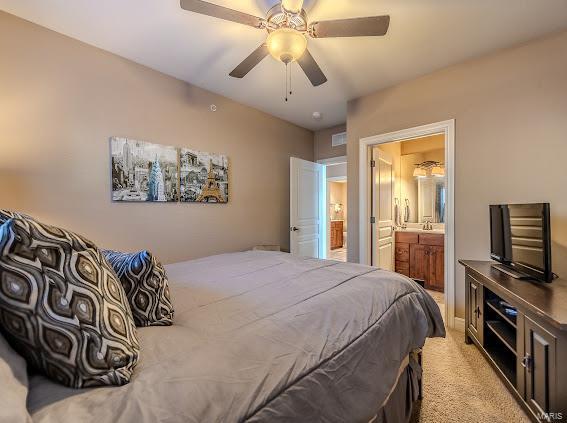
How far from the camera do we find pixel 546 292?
1.62 metres

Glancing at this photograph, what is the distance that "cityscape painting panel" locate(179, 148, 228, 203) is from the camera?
302 centimetres

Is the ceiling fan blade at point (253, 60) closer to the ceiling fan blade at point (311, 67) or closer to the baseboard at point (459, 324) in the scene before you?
the ceiling fan blade at point (311, 67)

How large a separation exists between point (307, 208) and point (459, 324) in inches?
98.3

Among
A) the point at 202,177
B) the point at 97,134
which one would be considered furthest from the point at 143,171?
the point at 202,177

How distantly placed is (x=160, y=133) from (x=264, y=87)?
126cm

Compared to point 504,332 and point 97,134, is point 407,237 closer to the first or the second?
point 504,332

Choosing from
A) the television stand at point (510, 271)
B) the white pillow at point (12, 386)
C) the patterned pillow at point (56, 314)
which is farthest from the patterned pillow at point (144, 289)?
the television stand at point (510, 271)

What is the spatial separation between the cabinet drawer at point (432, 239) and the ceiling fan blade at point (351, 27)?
3111 millimetres

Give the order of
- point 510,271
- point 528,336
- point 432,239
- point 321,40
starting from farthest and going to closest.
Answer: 1. point 432,239
2. point 321,40
3. point 510,271
4. point 528,336

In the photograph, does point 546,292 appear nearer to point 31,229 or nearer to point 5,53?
point 31,229

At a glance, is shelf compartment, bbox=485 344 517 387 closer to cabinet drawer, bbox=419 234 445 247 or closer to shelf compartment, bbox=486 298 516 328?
shelf compartment, bbox=486 298 516 328

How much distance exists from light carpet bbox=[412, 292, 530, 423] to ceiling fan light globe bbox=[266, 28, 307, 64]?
2.26 m

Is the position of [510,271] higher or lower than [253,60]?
lower

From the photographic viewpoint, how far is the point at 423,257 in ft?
13.4
